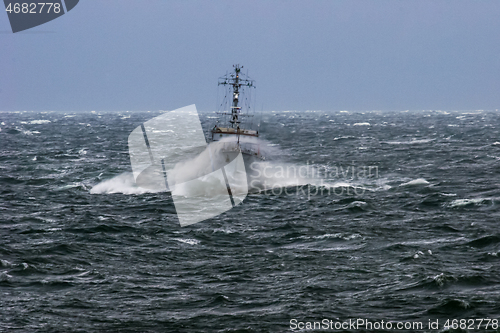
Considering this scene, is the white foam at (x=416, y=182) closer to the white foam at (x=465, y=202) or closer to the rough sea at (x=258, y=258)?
the rough sea at (x=258, y=258)

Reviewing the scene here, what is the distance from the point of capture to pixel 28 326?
62.1 ft

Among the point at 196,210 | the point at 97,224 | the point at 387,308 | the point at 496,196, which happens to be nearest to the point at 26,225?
the point at 97,224

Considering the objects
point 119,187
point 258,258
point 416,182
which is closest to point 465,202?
point 416,182

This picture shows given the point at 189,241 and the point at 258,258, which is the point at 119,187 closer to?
the point at 189,241

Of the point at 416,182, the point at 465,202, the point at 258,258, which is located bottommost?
the point at 258,258

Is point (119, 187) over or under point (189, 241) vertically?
over

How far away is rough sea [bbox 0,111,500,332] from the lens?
1981cm

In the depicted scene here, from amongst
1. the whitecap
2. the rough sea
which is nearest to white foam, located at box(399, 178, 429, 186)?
the rough sea

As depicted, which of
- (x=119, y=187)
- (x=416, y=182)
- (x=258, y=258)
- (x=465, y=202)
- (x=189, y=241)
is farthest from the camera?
(x=119, y=187)

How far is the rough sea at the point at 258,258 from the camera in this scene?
1981 cm

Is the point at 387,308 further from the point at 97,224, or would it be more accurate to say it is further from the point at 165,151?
the point at 165,151

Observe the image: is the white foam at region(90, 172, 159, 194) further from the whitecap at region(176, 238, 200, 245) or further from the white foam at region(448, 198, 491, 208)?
the white foam at region(448, 198, 491, 208)

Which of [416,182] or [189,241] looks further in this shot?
[416,182]

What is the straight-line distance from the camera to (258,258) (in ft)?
87.8
